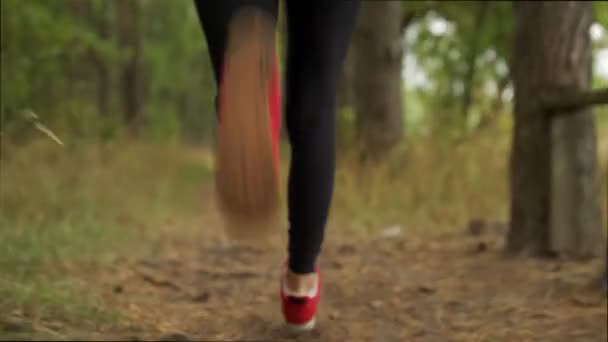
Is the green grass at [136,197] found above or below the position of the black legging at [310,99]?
below

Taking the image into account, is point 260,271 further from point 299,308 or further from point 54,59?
point 54,59

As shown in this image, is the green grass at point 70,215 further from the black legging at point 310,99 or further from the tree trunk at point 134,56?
the tree trunk at point 134,56

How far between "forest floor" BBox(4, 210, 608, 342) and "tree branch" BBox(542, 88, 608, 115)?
584 millimetres

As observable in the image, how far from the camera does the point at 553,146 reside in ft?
9.97

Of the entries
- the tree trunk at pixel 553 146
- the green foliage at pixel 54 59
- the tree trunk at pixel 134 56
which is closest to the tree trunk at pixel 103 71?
the green foliage at pixel 54 59

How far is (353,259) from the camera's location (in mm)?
3490

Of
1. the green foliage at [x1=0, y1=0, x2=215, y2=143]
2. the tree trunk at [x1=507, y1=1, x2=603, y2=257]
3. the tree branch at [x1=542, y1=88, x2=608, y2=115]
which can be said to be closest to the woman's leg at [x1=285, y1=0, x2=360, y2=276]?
the green foliage at [x1=0, y1=0, x2=215, y2=143]

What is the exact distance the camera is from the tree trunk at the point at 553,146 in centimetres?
303

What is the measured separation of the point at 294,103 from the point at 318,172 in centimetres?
17

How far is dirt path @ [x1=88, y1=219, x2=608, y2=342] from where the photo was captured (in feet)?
6.71

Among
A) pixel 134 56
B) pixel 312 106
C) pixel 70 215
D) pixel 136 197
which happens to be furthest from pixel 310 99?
pixel 134 56

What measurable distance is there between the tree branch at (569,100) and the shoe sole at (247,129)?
1418 mm

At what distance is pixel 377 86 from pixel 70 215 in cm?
286

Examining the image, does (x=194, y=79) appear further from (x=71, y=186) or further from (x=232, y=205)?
(x=232, y=205)
